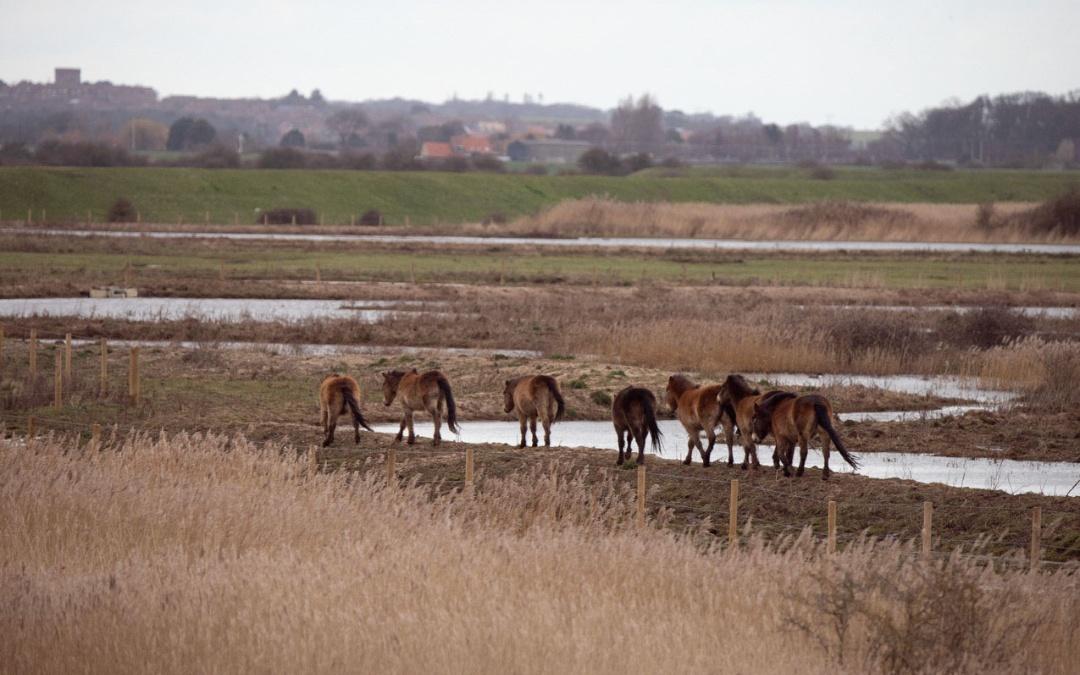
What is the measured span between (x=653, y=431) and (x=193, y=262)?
4678 centimetres

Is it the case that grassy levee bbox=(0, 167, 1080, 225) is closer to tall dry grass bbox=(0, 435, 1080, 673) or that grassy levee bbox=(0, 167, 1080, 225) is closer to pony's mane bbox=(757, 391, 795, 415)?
pony's mane bbox=(757, 391, 795, 415)

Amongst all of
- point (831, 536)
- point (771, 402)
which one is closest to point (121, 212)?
point (771, 402)

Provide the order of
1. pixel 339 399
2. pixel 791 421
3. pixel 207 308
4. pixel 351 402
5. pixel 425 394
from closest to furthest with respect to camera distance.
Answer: pixel 791 421 < pixel 351 402 < pixel 339 399 < pixel 425 394 < pixel 207 308

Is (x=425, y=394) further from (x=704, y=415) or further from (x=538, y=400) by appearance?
(x=704, y=415)

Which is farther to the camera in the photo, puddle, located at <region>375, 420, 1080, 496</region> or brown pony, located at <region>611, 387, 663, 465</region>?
puddle, located at <region>375, 420, 1080, 496</region>

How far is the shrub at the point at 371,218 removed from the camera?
336 feet

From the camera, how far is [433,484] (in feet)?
62.7

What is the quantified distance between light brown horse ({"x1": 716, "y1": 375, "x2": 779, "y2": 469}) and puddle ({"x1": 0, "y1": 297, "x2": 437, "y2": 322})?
22.9m

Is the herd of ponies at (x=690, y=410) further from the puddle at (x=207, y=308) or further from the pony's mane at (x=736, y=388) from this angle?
the puddle at (x=207, y=308)

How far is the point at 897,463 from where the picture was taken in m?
23.1

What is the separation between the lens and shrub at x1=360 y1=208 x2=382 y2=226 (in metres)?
Result: 102

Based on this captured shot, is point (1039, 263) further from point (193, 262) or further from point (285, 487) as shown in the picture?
point (285, 487)

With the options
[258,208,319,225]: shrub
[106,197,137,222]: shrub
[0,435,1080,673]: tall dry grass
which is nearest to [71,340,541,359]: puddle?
[0,435,1080,673]: tall dry grass

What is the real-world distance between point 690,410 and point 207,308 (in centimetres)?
Answer: 2858
